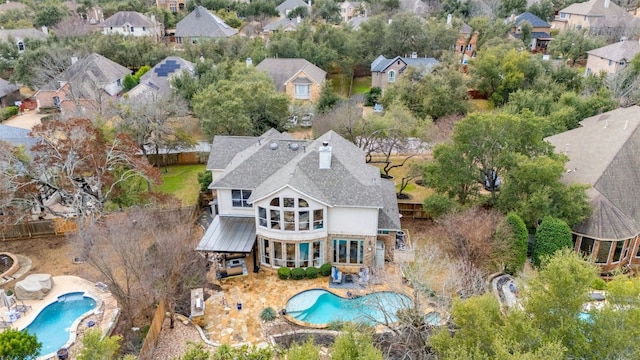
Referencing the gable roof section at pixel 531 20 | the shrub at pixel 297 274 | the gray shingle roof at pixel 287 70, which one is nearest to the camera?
the shrub at pixel 297 274

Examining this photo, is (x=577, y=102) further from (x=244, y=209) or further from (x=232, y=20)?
(x=232, y=20)

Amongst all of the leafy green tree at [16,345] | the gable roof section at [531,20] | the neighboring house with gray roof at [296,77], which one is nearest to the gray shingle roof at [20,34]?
the neighboring house with gray roof at [296,77]

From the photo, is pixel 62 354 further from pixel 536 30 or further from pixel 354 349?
pixel 536 30

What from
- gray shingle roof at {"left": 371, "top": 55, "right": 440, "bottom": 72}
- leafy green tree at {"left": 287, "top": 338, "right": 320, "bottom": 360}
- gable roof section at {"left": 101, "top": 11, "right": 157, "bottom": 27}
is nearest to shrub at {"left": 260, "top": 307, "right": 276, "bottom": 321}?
leafy green tree at {"left": 287, "top": 338, "right": 320, "bottom": 360}

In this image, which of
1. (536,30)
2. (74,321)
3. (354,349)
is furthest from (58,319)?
(536,30)

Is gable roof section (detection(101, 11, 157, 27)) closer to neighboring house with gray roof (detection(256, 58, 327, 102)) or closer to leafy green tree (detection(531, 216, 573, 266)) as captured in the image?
neighboring house with gray roof (detection(256, 58, 327, 102))

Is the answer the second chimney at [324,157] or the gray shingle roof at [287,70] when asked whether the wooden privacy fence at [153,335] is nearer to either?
the second chimney at [324,157]

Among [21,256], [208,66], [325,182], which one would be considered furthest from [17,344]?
[208,66]
